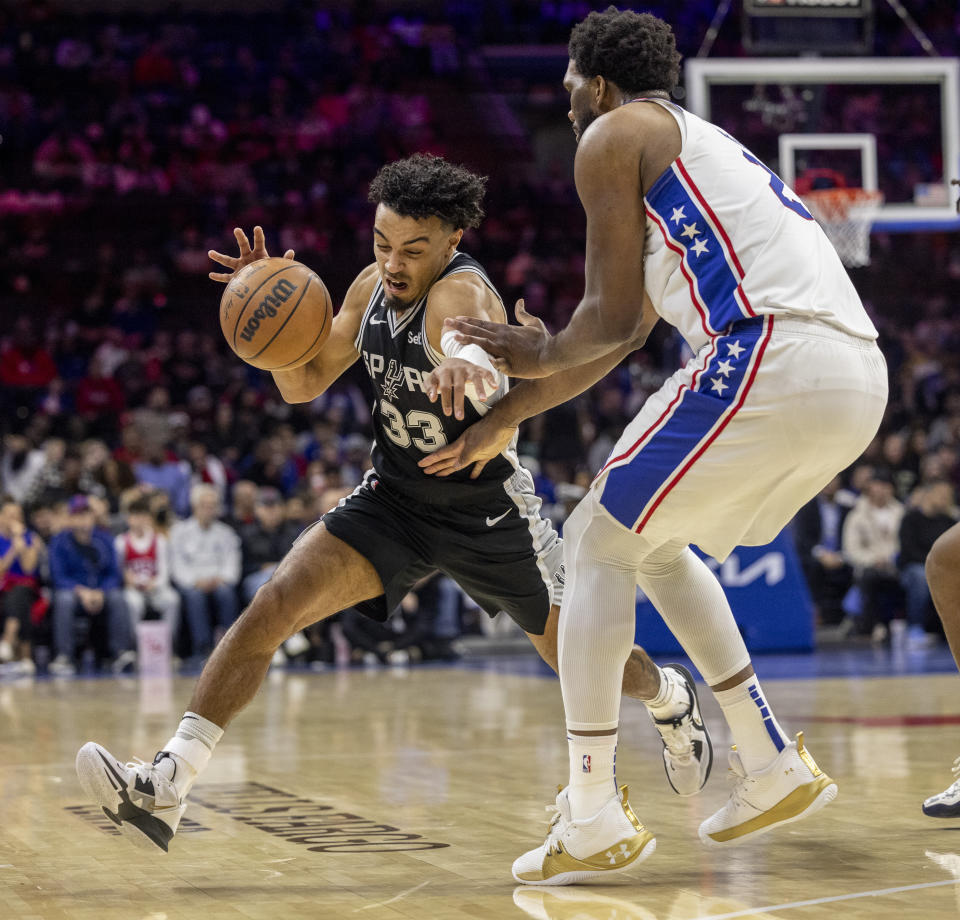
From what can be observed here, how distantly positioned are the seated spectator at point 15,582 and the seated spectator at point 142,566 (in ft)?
2.59

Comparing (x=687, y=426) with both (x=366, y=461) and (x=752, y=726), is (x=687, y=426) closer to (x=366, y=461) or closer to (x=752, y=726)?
(x=752, y=726)

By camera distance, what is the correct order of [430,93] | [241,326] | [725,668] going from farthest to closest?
1. [430,93]
2. [241,326]
3. [725,668]

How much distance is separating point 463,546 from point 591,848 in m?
1.13

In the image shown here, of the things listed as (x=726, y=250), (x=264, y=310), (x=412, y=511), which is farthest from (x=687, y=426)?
(x=264, y=310)

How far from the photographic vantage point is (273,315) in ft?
13.8

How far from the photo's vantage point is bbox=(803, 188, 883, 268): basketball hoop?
34.7 ft

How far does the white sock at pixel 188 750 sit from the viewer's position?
3779mm

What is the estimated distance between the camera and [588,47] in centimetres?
358

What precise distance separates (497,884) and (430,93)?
696 inches

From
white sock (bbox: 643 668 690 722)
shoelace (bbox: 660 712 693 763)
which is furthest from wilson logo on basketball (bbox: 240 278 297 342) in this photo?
shoelace (bbox: 660 712 693 763)

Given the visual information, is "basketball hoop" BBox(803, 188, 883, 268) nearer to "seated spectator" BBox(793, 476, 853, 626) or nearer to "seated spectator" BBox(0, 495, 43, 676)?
"seated spectator" BBox(793, 476, 853, 626)

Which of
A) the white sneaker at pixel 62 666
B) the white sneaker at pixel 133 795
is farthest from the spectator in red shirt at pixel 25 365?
the white sneaker at pixel 133 795

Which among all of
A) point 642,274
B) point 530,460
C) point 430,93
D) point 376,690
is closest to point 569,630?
point 642,274

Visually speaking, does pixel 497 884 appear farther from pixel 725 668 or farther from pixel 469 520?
pixel 469 520
